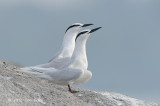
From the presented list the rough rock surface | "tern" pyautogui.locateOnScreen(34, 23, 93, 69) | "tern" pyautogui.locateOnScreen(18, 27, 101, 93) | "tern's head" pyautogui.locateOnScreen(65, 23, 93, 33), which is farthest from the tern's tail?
"tern's head" pyautogui.locateOnScreen(65, 23, 93, 33)

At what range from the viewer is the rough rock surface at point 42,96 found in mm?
10422

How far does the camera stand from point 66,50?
1622 centimetres

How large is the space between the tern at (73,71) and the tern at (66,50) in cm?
45

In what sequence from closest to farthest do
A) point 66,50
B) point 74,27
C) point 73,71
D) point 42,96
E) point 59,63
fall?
point 42,96 < point 73,71 < point 59,63 < point 66,50 < point 74,27

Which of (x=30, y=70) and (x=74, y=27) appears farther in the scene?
(x=74, y=27)

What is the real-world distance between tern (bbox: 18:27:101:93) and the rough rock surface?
0.47 metres

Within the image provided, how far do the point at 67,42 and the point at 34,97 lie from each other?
601 centimetres

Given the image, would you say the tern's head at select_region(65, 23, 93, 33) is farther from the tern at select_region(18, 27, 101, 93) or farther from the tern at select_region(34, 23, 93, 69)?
the tern at select_region(18, 27, 101, 93)

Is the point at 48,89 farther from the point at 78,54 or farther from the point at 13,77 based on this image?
the point at 78,54

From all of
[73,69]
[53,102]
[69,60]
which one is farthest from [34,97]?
[69,60]

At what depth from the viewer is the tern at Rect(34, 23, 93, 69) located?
14776 mm

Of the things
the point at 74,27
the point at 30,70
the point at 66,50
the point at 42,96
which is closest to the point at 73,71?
the point at 30,70

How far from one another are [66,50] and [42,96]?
5262mm

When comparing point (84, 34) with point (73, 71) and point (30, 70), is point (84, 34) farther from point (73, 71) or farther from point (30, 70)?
point (30, 70)
